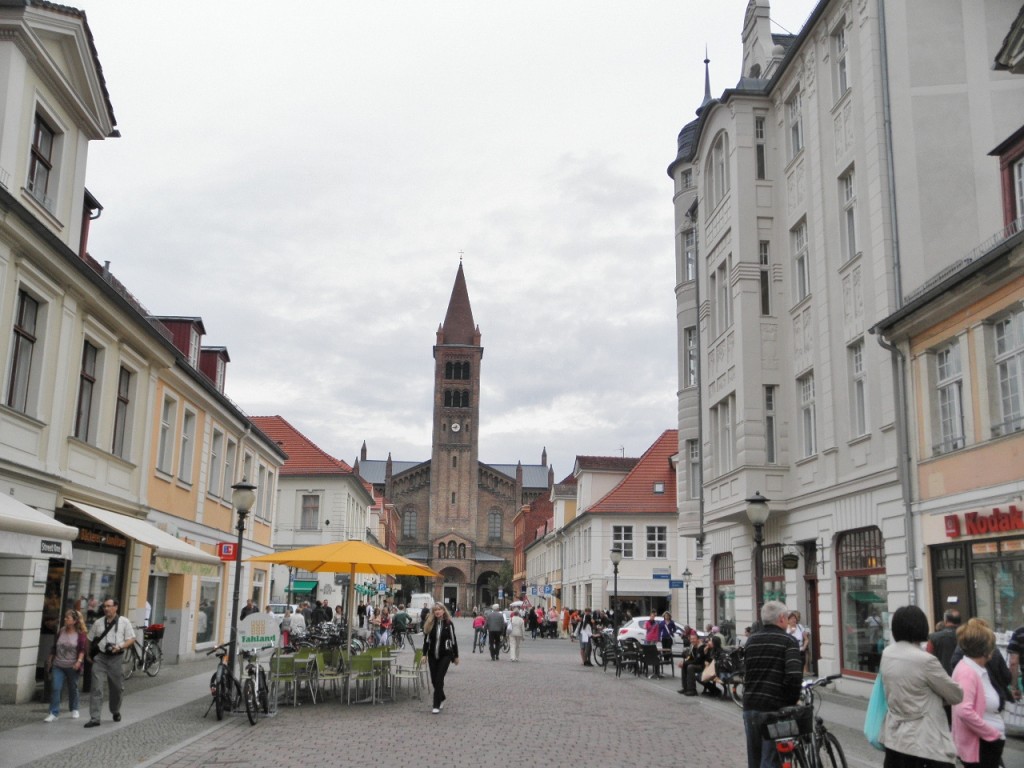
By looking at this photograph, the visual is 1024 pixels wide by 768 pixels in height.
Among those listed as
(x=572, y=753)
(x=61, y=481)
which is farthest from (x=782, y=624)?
(x=61, y=481)

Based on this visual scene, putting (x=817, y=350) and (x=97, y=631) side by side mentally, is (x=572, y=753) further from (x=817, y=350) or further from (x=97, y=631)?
(x=817, y=350)

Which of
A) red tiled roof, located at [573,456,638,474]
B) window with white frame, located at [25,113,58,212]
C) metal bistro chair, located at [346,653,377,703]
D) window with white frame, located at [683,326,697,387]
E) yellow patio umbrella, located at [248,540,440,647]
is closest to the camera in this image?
window with white frame, located at [25,113,58,212]

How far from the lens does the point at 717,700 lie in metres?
19.5

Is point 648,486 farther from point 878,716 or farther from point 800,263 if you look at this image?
point 878,716

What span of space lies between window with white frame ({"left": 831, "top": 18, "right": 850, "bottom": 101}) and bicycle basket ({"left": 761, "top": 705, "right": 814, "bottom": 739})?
1591 centimetres

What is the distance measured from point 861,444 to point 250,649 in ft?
38.3

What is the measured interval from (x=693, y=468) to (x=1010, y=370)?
1622 centimetres

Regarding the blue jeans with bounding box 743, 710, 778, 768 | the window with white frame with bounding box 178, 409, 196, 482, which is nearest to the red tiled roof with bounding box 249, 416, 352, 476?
the window with white frame with bounding box 178, 409, 196, 482

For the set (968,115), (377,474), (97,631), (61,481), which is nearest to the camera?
(97,631)

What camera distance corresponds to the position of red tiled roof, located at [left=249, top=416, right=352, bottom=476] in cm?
5272

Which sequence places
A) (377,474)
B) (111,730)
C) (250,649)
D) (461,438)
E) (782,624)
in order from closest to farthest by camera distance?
(782,624)
(111,730)
(250,649)
(461,438)
(377,474)

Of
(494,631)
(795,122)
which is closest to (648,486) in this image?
(494,631)

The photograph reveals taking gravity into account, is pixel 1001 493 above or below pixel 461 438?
below

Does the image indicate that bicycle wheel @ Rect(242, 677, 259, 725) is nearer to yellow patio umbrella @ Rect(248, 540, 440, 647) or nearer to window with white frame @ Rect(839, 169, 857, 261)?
yellow patio umbrella @ Rect(248, 540, 440, 647)
